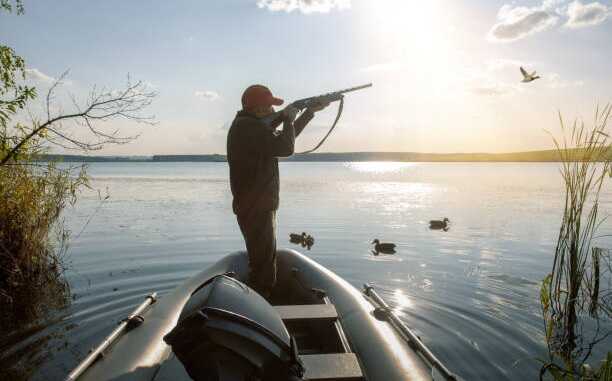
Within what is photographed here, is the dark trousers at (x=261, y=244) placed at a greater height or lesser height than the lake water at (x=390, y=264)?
greater

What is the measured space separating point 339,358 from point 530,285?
7083 mm

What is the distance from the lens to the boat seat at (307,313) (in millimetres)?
3457

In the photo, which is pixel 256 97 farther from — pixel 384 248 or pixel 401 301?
pixel 384 248

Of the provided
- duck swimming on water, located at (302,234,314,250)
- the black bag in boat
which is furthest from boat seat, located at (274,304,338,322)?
duck swimming on water, located at (302,234,314,250)

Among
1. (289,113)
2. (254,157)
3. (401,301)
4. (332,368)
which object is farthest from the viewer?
(401,301)

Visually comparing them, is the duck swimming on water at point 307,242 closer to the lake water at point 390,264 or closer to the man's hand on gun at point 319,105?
the lake water at point 390,264

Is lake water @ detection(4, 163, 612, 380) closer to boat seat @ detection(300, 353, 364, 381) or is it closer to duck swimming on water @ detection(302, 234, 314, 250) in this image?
duck swimming on water @ detection(302, 234, 314, 250)

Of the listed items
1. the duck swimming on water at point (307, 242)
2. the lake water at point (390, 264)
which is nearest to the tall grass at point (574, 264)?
the lake water at point (390, 264)

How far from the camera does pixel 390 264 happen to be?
1030cm

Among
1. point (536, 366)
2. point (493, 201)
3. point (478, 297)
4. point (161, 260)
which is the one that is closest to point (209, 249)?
point (161, 260)

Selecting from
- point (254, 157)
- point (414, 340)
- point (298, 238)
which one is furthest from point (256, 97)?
point (298, 238)

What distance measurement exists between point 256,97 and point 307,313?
2018mm

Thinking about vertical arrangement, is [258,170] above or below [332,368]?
above

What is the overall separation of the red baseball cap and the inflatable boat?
5.62ft
